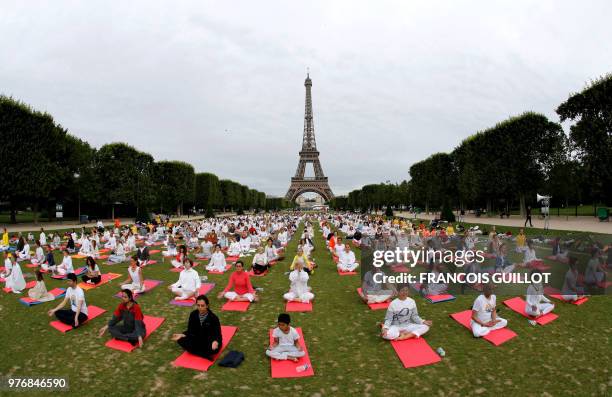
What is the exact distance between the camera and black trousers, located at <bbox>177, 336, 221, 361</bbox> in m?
6.54

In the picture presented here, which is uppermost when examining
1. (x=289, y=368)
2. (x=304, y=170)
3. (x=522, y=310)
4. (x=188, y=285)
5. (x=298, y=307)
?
(x=304, y=170)

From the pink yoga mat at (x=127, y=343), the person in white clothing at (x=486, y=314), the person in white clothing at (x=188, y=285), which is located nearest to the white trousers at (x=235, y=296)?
the person in white clothing at (x=188, y=285)

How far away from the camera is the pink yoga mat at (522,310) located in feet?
27.3

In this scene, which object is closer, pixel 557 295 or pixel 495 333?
pixel 495 333

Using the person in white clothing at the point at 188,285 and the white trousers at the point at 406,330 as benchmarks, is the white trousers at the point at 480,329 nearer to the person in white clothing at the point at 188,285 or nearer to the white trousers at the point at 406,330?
the white trousers at the point at 406,330

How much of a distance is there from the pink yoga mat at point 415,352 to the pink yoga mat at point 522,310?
328 centimetres

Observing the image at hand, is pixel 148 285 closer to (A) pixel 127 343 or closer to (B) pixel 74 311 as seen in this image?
(B) pixel 74 311

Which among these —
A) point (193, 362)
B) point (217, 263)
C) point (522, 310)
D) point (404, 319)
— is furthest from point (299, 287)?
point (522, 310)

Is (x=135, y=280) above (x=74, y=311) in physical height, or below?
above

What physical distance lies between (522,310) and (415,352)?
4202mm

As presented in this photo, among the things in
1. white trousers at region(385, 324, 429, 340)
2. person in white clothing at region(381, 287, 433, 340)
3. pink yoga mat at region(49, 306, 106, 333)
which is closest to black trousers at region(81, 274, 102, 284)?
pink yoga mat at region(49, 306, 106, 333)

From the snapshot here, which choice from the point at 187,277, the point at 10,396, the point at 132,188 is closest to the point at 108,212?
the point at 132,188

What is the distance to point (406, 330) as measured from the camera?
751cm

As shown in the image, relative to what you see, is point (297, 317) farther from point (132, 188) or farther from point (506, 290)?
point (132, 188)
